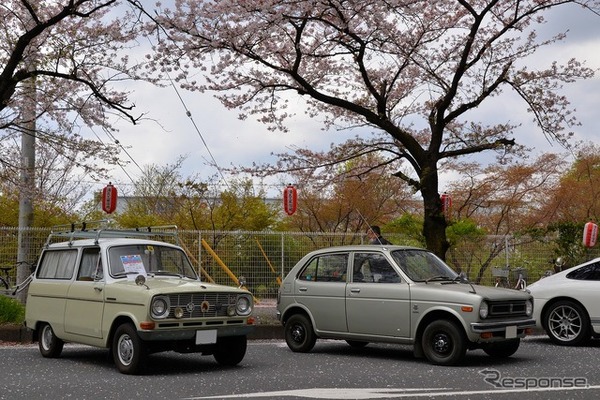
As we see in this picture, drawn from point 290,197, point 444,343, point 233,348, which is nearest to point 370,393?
point 444,343

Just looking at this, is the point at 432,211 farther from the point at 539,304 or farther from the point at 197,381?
the point at 197,381

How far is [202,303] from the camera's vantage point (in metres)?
9.53

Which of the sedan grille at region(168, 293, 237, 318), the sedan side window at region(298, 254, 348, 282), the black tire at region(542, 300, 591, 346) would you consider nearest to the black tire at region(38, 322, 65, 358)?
the sedan grille at region(168, 293, 237, 318)

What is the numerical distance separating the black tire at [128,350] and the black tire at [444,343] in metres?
3.59

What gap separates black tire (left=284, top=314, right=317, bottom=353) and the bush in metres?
5.34

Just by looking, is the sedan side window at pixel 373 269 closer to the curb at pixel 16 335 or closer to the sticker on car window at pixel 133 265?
the sticker on car window at pixel 133 265

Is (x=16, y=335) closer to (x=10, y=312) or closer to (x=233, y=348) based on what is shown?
(x=10, y=312)

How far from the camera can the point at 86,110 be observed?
1684cm

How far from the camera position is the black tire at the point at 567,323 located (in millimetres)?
12297

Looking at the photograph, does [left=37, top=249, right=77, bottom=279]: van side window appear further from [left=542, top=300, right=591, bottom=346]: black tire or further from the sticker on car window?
[left=542, top=300, right=591, bottom=346]: black tire

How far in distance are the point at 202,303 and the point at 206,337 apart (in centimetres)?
41

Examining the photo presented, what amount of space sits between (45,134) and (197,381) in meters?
9.63

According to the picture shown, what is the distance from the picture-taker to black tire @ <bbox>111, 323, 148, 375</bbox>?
359 inches

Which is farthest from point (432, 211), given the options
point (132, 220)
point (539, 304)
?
point (132, 220)
